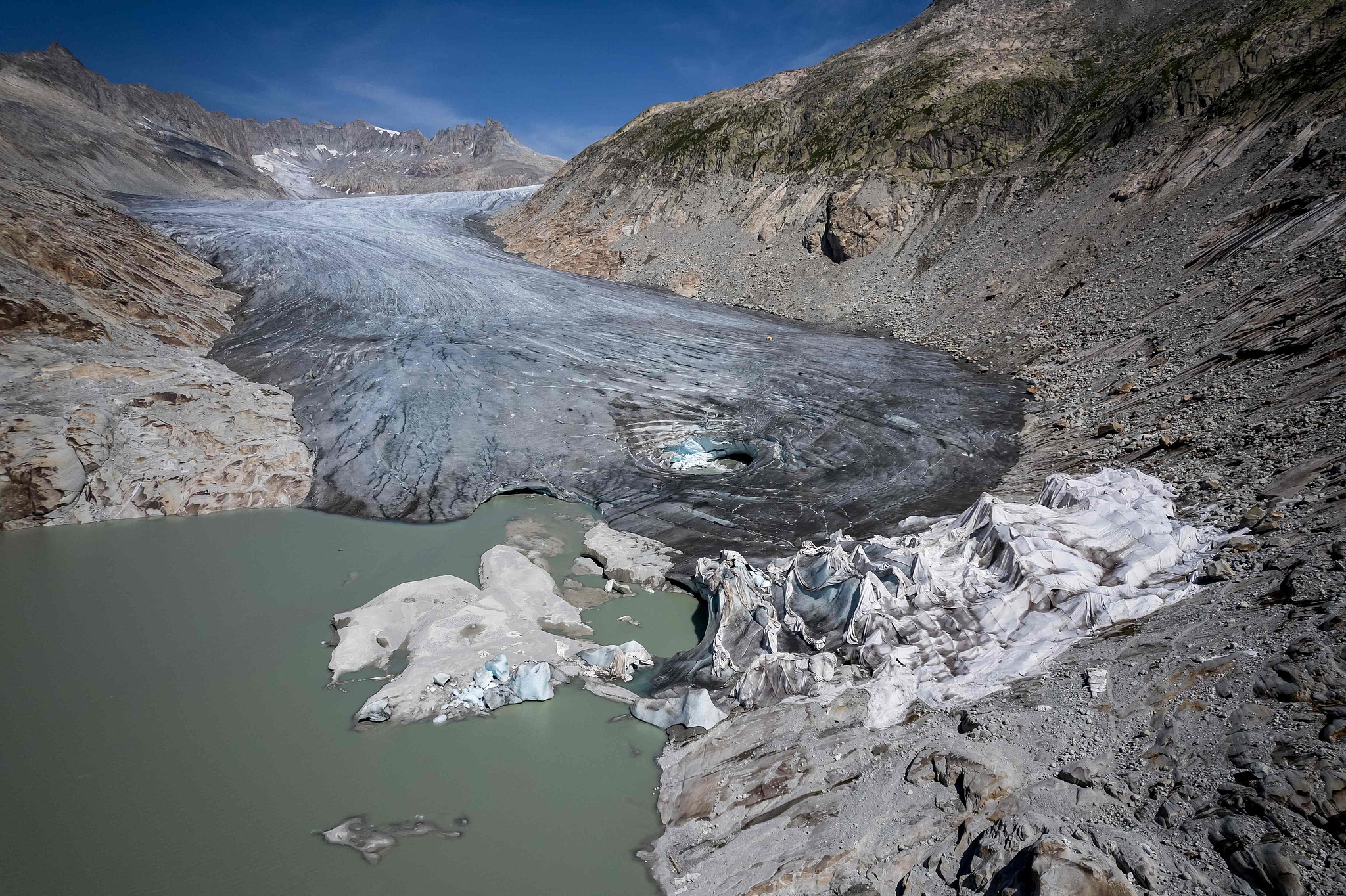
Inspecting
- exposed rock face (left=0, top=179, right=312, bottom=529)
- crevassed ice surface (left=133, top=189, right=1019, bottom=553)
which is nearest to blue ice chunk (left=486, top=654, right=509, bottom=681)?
crevassed ice surface (left=133, top=189, right=1019, bottom=553)

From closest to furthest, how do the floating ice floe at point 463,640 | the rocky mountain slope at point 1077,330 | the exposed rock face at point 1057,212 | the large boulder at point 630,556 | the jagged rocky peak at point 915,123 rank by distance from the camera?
1. the rocky mountain slope at point 1077,330
2. the floating ice floe at point 463,640
3. the large boulder at point 630,556
4. the exposed rock face at point 1057,212
5. the jagged rocky peak at point 915,123

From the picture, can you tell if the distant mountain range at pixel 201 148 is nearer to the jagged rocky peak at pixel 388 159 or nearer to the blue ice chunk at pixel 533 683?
the jagged rocky peak at pixel 388 159

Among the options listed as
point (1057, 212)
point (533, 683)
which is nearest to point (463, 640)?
point (533, 683)

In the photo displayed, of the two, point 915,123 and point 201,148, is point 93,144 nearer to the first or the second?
point 201,148

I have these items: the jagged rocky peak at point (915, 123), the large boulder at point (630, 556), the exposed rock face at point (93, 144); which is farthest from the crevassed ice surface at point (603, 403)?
the exposed rock face at point (93, 144)

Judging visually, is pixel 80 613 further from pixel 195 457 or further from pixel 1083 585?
pixel 1083 585

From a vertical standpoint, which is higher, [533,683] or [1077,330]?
[1077,330]
